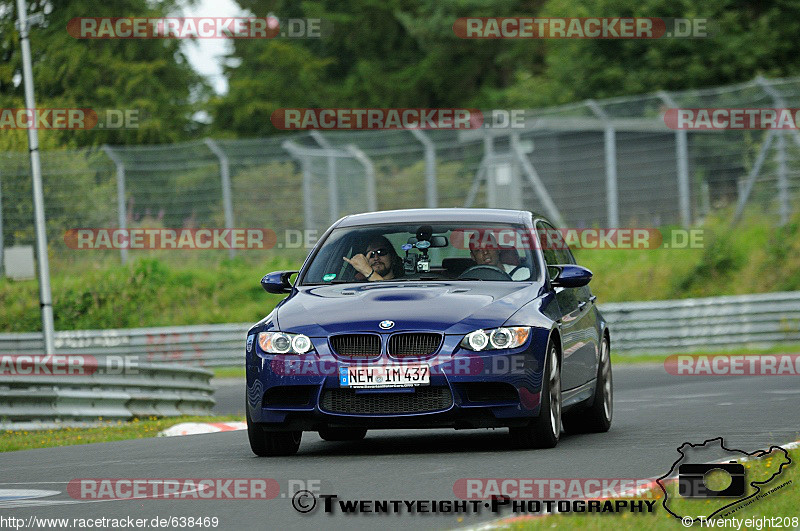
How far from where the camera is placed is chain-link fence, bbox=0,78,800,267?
96.4ft

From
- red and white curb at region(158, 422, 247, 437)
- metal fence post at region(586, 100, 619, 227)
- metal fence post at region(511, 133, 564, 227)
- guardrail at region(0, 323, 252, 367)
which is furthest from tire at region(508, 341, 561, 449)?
metal fence post at region(511, 133, 564, 227)

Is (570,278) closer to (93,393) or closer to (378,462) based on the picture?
(378,462)

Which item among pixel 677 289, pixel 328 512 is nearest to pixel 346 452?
pixel 328 512

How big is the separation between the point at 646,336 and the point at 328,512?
786 inches

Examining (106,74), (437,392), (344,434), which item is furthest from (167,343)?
(106,74)

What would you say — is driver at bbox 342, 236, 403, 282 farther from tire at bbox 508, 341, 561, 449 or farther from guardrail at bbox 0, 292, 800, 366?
guardrail at bbox 0, 292, 800, 366

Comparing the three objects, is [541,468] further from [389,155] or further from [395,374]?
[389,155]

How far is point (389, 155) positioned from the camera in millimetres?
31406

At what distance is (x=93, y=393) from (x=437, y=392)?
7.29 m

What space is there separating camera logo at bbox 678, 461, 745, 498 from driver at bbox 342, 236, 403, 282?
11.5 feet

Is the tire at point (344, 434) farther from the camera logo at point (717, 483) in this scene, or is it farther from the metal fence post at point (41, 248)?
the metal fence post at point (41, 248)

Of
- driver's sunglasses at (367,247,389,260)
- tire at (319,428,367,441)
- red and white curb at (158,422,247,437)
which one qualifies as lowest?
red and white curb at (158,422,247,437)

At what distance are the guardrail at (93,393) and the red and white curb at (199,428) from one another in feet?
4.16

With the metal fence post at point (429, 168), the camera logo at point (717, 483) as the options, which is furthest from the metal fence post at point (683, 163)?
the camera logo at point (717, 483)
